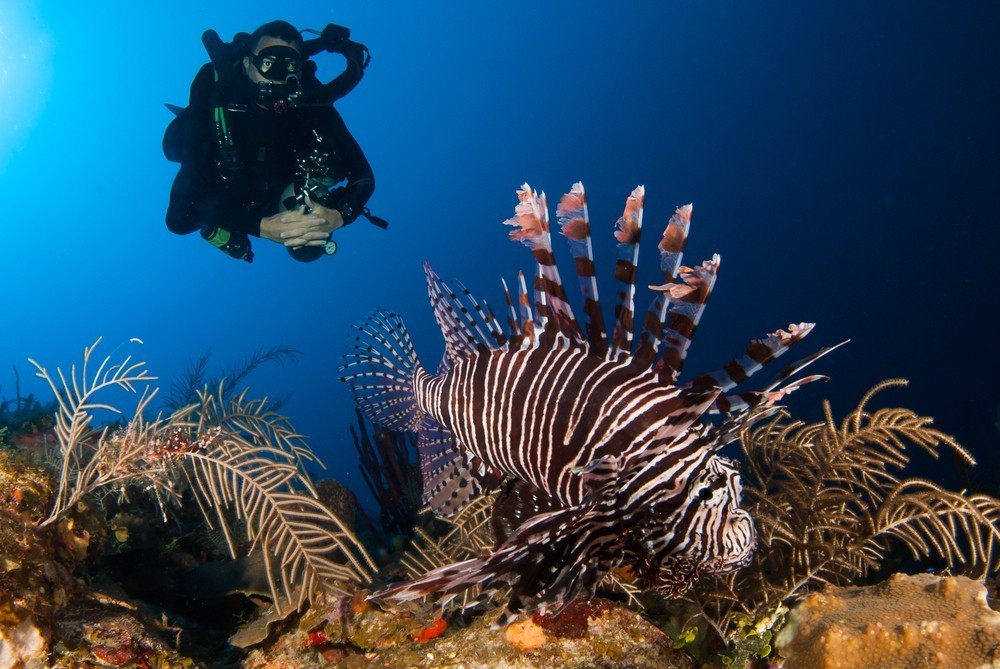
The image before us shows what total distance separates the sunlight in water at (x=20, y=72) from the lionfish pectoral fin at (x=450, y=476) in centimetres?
9531

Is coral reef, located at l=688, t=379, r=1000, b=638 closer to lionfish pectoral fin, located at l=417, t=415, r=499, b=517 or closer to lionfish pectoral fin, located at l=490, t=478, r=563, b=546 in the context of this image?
lionfish pectoral fin, located at l=490, t=478, r=563, b=546

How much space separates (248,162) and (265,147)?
0.88ft

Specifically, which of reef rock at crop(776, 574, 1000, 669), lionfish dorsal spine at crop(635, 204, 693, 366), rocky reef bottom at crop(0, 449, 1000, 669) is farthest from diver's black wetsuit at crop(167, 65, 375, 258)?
reef rock at crop(776, 574, 1000, 669)

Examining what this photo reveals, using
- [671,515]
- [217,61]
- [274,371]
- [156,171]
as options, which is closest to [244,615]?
[671,515]

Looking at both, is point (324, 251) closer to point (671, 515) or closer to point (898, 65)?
point (671, 515)

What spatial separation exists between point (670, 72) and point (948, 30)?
86.7 feet

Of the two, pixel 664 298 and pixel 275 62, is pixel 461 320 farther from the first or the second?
pixel 275 62

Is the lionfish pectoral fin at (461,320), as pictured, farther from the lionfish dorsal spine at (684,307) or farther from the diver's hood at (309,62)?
the diver's hood at (309,62)

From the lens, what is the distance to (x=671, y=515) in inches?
65.7

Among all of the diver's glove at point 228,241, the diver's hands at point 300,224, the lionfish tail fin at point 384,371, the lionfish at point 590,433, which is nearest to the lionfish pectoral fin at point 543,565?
the lionfish at point 590,433

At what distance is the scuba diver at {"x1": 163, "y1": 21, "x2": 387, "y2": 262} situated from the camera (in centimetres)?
606

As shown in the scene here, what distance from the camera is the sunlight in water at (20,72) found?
6962cm

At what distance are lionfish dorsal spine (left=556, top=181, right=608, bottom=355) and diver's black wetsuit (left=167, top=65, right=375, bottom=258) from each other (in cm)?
474

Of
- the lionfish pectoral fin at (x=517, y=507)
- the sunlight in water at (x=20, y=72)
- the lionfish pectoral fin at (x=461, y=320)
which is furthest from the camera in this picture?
the sunlight in water at (x=20, y=72)
